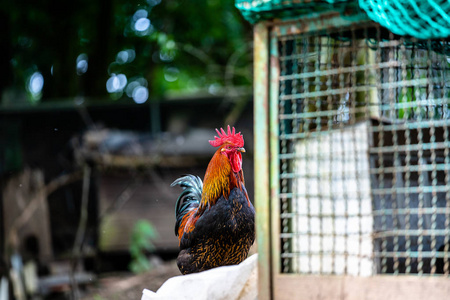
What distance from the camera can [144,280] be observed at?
280 inches

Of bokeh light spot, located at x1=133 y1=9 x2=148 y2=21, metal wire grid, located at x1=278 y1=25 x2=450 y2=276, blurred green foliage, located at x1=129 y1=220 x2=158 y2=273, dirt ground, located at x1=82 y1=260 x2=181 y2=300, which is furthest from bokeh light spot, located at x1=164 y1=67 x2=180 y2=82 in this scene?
metal wire grid, located at x1=278 y1=25 x2=450 y2=276

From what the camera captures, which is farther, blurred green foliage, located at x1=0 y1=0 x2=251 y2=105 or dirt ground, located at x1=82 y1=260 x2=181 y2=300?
blurred green foliage, located at x1=0 y1=0 x2=251 y2=105

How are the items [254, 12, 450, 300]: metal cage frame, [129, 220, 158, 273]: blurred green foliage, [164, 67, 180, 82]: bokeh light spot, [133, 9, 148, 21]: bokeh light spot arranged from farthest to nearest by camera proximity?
[164, 67, 180, 82]: bokeh light spot, [133, 9, 148, 21]: bokeh light spot, [129, 220, 158, 273]: blurred green foliage, [254, 12, 450, 300]: metal cage frame

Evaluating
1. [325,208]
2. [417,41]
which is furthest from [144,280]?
[417,41]

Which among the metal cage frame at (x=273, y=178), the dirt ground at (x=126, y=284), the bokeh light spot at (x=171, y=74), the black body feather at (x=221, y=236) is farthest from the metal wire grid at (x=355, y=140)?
the bokeh light spot at (x=171, y=74)

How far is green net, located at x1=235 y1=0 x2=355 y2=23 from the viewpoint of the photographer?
2062 mm

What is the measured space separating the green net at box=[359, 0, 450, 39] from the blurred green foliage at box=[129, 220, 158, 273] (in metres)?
6.22

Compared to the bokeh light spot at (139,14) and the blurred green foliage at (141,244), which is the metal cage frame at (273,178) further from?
the bokeh light spot at (139,14)

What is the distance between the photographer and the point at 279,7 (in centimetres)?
210

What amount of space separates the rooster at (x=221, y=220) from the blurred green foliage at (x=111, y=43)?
697 cm

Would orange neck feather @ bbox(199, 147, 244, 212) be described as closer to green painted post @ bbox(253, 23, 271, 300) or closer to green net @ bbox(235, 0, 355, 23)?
green painted post @ bbox(253, 23, 271, 300)

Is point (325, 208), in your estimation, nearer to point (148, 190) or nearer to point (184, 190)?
point (184, 190)

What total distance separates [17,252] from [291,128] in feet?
20.5

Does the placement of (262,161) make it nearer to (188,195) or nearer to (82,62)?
(188,195)
